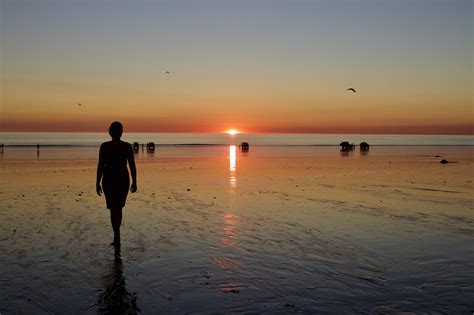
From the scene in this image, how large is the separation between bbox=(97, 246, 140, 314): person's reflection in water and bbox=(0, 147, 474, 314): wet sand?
2 cm

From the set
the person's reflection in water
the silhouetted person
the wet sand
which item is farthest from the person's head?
the person's reflection in water

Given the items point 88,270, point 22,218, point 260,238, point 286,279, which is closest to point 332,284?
point 286,279

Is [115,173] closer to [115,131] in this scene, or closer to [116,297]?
[115,131]

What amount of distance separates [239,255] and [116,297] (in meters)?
2.72

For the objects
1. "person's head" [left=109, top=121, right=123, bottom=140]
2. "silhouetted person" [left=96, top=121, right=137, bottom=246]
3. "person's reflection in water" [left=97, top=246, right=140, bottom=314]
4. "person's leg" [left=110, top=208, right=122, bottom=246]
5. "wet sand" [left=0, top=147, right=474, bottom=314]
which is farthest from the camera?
"person's head" [left=109, top=121, right=123, bottom=140]

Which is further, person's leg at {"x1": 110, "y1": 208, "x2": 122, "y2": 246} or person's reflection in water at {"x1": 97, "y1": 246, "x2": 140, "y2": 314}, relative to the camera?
person's leg at {"x1": 110, "y1": 208, "x2": 122, "y2": 246}

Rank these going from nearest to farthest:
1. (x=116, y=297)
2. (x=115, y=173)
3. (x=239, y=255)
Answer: (x=116, y=297), (x=239, y=255), (x=115, y=173)

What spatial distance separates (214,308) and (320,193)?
1219 centimetres

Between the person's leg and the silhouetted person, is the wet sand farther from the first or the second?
the silhouetted person

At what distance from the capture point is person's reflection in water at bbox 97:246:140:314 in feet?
17.7

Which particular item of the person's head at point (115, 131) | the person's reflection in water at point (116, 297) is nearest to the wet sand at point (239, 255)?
the person's reflection in water at point (116, 297)

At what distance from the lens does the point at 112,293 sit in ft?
19.5

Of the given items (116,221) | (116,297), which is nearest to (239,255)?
(116,221)

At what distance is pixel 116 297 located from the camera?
580 cm
